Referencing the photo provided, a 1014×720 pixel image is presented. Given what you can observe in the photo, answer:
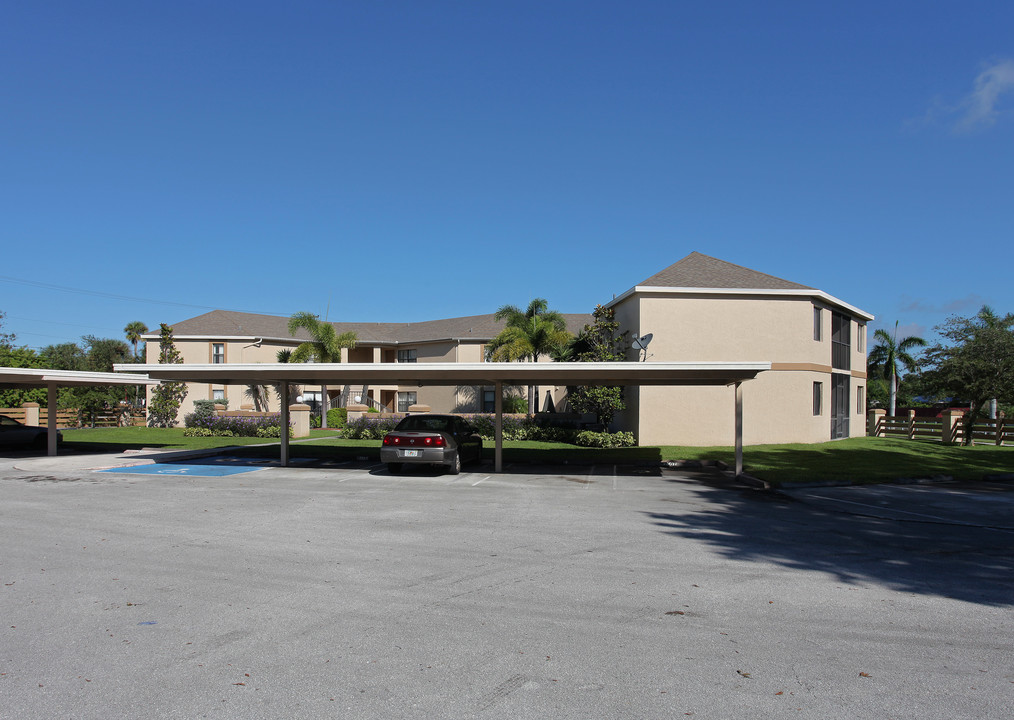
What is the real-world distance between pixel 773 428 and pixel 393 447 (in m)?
15.3

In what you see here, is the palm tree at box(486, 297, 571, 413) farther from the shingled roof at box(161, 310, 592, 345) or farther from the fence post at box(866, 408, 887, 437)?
the fence post at box(866, 408, 887, 437)

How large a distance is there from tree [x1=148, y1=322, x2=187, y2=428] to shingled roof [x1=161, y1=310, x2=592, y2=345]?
1723 millimetres

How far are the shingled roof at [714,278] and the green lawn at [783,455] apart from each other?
6.00 metres

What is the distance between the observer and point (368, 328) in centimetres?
4753

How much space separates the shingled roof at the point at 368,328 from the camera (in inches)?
1619

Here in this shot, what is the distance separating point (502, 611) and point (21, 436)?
25.5m

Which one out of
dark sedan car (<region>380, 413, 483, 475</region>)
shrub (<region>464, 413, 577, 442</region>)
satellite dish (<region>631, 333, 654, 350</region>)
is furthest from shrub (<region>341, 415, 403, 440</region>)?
dark sedan car (<region>380, 413, 483, 475</region>)

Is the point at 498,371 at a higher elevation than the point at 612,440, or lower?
higher

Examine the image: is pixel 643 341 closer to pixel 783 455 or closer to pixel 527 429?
pixel 783 455

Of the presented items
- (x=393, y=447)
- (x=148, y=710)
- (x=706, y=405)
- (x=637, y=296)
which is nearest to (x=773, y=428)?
(x=706, y=405)

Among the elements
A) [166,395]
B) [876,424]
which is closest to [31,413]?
[166,395]

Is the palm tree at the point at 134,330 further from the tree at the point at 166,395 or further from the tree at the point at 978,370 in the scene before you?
the tree at the point at 978,370

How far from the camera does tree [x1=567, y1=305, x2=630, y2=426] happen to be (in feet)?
83.3

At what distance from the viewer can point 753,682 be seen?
449cm
